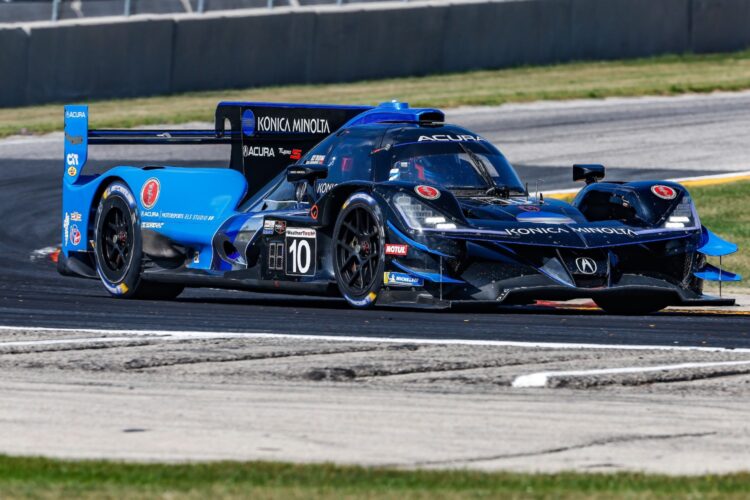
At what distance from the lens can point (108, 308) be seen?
12.4 meters

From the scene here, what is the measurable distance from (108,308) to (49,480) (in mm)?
6451

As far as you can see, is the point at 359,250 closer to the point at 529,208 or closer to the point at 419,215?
the point at 419,215

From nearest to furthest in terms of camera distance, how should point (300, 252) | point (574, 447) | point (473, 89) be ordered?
point (574, 447) < point (300, 252) < point (473, 89)

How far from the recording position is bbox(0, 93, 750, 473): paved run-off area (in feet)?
21.9

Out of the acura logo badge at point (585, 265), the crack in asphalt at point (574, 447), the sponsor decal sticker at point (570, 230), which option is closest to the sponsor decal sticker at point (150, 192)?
the sponsor decal sticker at point (570, 230)

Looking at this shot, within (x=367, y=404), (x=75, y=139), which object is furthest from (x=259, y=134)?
(x=367, y=404)

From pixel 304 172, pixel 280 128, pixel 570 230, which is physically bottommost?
pixel 570 230

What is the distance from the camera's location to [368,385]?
8.30 metres

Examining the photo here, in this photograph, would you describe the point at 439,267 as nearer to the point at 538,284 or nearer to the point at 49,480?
the point at 538,284

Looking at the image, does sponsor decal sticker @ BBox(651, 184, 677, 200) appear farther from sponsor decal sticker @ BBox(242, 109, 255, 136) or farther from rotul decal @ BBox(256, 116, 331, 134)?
sponsor decal sticker @ BBox(242, 109, 255, 136)

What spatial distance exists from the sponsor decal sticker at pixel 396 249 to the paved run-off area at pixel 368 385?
46 centimetres

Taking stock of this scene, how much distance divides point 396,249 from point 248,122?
341cm

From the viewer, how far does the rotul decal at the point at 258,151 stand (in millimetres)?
14250

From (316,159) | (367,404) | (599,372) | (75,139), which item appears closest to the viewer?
(367,404)
